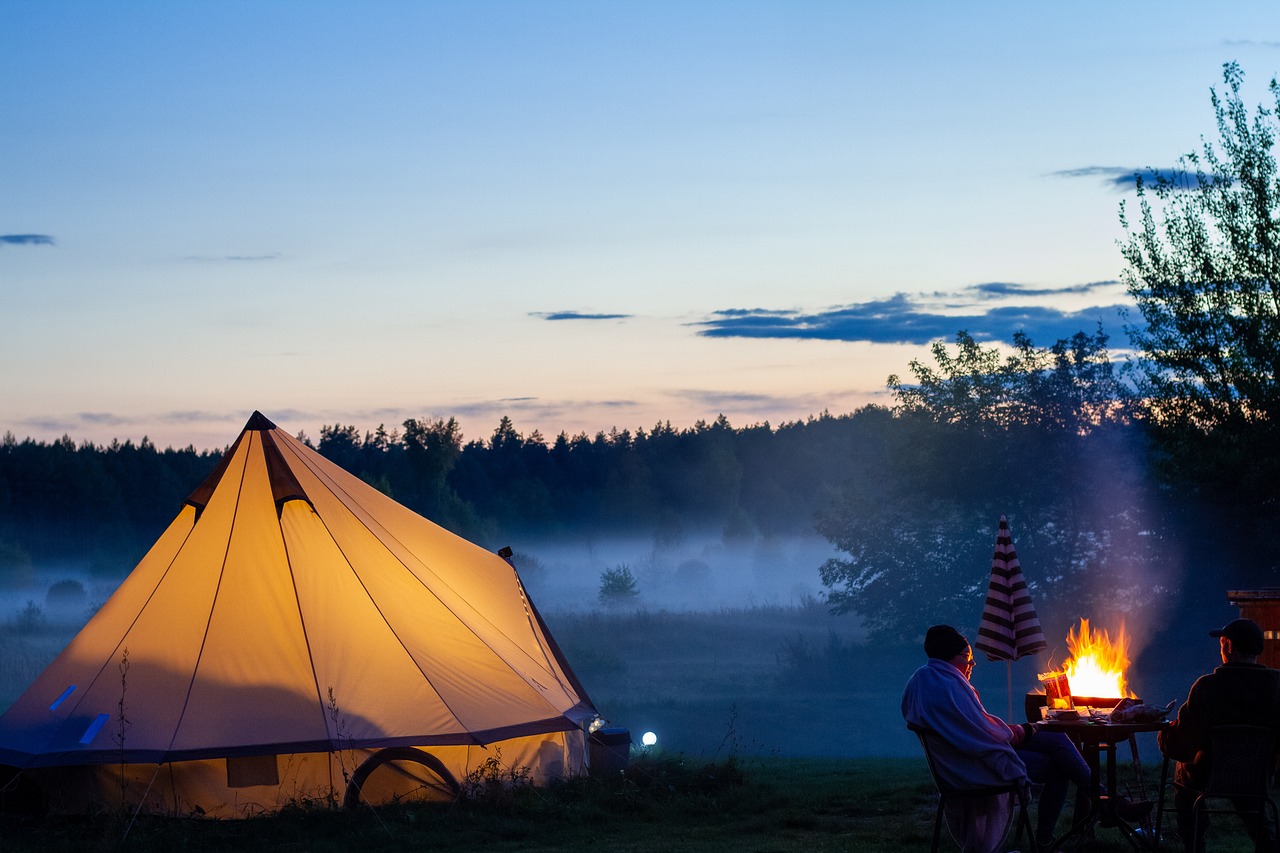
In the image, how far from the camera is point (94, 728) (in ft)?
29.1

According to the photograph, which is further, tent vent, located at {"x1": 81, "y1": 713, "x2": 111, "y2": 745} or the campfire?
tent vent, located at {"x1": 81, "y1": 713, "x2": 111, "y2": 745}

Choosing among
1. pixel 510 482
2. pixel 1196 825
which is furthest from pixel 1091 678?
pixel 510 482

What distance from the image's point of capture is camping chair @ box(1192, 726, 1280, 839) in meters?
5.96

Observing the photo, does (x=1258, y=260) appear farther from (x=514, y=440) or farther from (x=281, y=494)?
(x=514, y=440)

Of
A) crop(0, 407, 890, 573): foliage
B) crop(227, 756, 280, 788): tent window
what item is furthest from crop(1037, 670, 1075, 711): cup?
crop(0, 407, 890, 573): foliage

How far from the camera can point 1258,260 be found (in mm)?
16469

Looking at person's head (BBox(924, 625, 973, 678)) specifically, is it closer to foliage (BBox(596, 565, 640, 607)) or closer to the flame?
the flame

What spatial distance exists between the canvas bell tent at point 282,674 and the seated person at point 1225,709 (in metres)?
4.67

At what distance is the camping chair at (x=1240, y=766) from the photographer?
5961 millimetres

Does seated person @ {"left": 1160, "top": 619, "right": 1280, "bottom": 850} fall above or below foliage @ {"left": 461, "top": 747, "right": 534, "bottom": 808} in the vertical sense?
above

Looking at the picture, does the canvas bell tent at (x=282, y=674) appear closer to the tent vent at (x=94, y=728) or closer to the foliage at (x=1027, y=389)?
the tent vent at (x=94, y=728)

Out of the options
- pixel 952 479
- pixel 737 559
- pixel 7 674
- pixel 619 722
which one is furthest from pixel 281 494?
pixel 737 559

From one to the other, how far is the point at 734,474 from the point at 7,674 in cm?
5912

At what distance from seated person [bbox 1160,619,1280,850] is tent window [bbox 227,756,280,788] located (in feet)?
18.6
